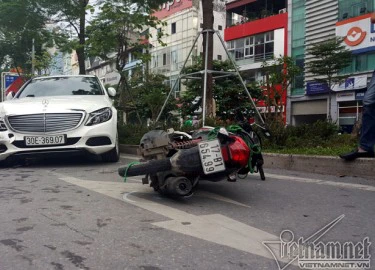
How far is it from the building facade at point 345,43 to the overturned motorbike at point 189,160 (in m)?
19.9

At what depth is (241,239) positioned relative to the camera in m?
2.97

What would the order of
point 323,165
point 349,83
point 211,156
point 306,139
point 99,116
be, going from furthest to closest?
1. point 349,83
2. point 306,139
3. point 99,116
4. point 323,165
5. point 211,156

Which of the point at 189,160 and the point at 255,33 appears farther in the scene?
the point at 255,33

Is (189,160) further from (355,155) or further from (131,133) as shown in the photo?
(131,133)

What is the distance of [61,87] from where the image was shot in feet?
25.2

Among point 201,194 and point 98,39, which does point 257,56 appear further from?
point 201,194

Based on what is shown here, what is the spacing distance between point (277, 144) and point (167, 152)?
397 cm

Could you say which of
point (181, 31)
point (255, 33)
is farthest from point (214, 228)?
point (181, 31)

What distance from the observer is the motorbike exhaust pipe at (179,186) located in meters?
3.93

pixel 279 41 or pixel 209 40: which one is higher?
pixel 279 41

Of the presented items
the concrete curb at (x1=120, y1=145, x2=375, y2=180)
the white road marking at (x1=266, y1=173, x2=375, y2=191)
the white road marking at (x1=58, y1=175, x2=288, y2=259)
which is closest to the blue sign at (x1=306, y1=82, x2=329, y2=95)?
the concrete curb at (x1=120, y1=145, x2=375, y2=180)

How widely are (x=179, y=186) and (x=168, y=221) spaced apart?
0.59 meters

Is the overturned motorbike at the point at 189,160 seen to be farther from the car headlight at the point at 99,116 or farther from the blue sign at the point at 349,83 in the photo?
the blue sign at the point at 349,83

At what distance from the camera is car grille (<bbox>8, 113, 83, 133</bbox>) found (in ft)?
20.4
